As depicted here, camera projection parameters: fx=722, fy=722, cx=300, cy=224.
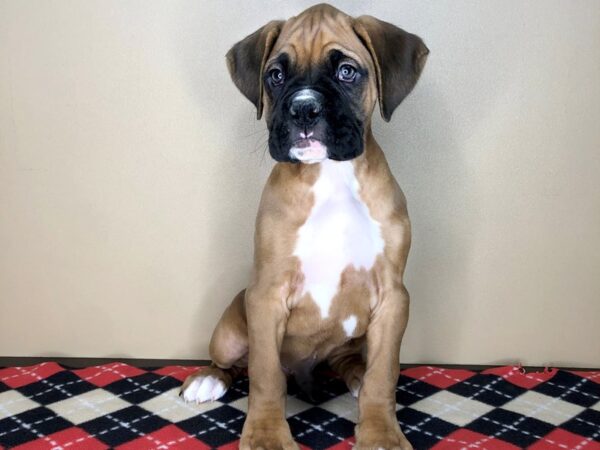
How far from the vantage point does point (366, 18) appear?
2203mm

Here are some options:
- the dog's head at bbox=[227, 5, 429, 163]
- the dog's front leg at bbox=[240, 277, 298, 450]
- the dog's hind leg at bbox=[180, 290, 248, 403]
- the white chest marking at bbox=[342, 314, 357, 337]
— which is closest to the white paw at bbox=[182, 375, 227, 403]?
the dog's hind leg at bbox=[180, 290, 248, 403]

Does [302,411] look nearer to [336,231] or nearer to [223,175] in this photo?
[336,231]

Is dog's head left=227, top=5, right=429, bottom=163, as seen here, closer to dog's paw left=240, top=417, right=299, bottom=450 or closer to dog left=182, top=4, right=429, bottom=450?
dog left=182, top=4, right=429, bottom=450

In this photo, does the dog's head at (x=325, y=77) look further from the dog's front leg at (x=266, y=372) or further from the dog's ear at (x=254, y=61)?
the dog's front leg at (x=266, y=372)

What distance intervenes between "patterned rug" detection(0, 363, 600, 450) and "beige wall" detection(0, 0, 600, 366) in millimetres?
215

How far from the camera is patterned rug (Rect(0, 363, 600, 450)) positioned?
2242 mm

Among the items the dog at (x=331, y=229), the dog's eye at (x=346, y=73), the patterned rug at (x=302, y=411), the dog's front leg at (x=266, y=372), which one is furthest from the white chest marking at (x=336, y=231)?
the patterned rug at (x=302, y=411)

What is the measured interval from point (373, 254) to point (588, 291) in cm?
113

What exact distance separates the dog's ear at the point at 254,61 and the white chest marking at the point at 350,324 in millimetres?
711

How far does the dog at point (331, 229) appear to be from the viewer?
2117 mm

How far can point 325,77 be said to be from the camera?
81.7 inches

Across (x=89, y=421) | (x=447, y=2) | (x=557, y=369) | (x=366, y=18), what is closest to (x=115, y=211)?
(x=89, y=421)

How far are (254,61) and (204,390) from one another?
1139 mm

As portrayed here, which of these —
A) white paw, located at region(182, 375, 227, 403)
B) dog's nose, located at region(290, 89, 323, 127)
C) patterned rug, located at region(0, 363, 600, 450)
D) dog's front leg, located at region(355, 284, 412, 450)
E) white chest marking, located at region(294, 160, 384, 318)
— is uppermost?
dog's nose, located at region(290, 89, 323, 127)
